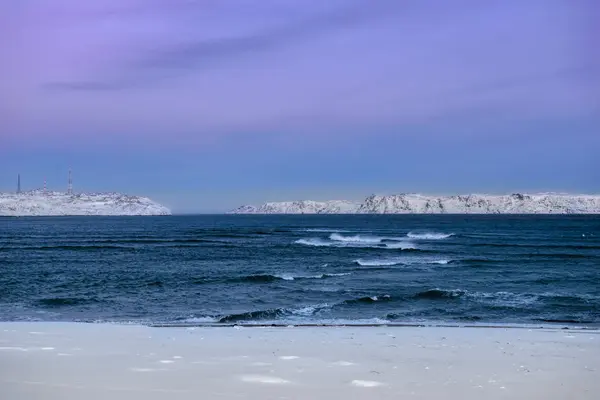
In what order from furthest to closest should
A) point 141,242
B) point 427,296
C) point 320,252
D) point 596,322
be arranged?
1. point 141,242
2. point 320,252
3. point 427,296
4. point 596,322

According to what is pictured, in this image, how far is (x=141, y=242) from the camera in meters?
59.2

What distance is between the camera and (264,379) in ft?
27.0

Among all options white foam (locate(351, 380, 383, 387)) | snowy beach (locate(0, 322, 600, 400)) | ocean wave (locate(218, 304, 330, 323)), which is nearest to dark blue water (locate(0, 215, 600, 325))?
ocean wave (locate(218, 304, 330, 323))

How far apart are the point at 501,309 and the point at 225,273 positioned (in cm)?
1537

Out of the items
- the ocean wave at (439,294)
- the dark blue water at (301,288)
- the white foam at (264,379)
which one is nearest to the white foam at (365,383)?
the white foam at (264,379)

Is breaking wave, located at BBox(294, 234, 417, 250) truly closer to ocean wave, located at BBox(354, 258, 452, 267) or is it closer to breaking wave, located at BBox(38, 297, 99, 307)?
ocean wave, located at BBox(354, 258, 452, 267)

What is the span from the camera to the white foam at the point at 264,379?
26.6 feet

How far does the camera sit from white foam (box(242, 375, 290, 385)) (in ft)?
26.6

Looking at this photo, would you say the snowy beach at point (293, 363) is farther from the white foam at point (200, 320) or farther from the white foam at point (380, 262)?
the white foam at point (380, 262)

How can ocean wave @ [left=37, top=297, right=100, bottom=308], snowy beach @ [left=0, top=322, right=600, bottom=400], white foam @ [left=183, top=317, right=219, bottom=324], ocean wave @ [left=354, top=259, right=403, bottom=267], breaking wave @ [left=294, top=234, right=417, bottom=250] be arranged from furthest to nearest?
breaking wave @ [left=294, top=234, right=417, bottom=250], ocean wave @ [left=354, top=259, right=403, bottom=267], ocean wave @ [left=37, top=297, right=100, bottom=308], white foam @ [left=183, top=317, right=219, bottom=324], snowy beach @ [left=0, top=322, right=600, bottom=400]

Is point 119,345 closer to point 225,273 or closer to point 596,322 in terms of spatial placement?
point 596,322

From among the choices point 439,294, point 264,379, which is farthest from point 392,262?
point 264,379

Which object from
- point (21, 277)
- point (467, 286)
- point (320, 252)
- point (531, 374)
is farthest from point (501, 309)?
point (320, 252)

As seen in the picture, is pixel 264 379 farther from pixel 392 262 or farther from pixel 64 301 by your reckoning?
pixel 392 262
